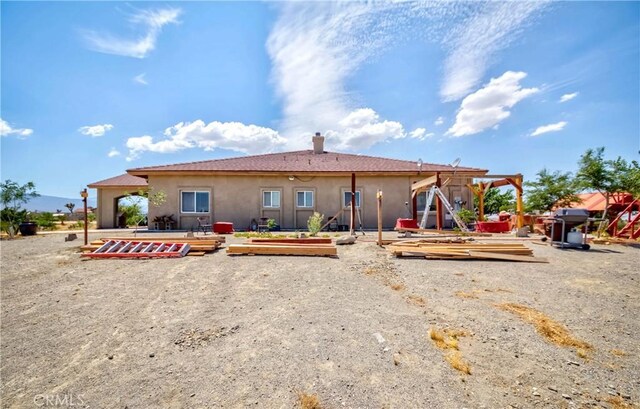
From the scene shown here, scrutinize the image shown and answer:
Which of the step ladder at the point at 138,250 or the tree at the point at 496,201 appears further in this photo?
the tree at the point at 496,201

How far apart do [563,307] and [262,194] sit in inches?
573

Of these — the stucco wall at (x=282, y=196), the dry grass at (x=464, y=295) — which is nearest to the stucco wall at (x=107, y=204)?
the stucco wall at (x=282, y=196)

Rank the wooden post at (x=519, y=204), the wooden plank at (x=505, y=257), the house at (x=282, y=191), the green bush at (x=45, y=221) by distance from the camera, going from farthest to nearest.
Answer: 1. the green bush at (x=45, y=221)
2. the house at (x=282, y=191)
3. the wooden post at (x=519, y=204)
4. the wooden plank at (x=505, y=257)

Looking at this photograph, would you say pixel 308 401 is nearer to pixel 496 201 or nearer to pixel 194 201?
pixel 194 201

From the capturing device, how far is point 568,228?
10016mm

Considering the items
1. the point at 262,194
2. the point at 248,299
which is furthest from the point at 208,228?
the point at 248,299

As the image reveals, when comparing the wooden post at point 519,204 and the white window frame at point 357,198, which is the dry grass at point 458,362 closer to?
the wooden post at point 519,204

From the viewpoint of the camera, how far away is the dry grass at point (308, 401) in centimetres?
223

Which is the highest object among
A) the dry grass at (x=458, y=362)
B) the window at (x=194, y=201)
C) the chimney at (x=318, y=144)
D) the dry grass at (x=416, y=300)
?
the chimney at (x=318, y=144)

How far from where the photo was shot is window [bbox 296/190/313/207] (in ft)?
55.9

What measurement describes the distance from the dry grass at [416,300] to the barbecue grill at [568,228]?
7956 mm

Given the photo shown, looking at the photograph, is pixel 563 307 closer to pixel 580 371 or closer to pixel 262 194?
pixel 580 371

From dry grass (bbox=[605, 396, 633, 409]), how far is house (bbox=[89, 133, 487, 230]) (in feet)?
46.3

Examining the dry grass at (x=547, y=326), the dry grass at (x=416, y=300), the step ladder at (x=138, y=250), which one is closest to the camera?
the dry grass at (x=547, y=326)
